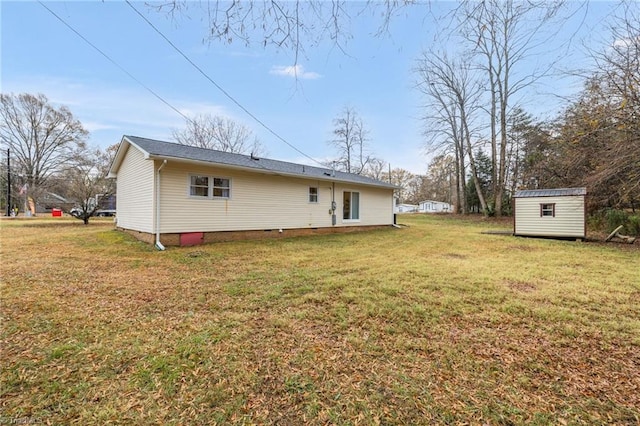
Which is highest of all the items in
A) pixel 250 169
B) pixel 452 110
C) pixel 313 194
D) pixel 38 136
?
pixel 452 110

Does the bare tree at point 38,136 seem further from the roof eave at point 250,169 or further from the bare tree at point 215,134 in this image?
the roof eave at point 250,169

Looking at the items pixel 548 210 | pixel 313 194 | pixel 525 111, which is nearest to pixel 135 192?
pixel 313 194

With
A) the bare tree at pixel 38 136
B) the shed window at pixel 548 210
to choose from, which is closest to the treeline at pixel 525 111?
the shed window at pixel 548 210

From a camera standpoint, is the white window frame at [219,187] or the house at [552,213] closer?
the white window frame at [219,187]

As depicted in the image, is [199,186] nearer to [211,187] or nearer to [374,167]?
[211,187]

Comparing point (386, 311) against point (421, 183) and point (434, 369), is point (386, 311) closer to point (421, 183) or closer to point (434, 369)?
point (434, 369)

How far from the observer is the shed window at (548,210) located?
10711 mm

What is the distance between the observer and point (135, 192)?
9.64 meters

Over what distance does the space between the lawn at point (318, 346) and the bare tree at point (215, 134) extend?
73.8ft

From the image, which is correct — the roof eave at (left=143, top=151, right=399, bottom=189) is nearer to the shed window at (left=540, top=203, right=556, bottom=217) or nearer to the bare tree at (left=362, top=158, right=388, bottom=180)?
the shed window at (left=540, top=203, right=556, bottom=217)

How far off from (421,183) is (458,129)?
83.8 ft

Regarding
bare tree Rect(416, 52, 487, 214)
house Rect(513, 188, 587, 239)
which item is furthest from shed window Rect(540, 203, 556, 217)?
bare tree Rect(416, 52, 487, 214)

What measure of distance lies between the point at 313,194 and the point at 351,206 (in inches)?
99.5

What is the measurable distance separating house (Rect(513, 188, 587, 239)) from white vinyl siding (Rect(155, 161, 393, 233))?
6.84 m
